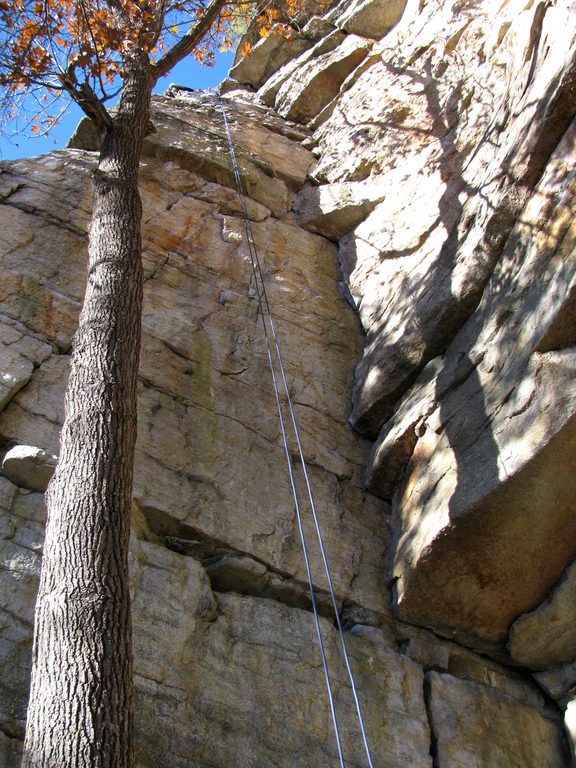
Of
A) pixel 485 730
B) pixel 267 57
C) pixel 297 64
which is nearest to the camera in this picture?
pixel 485 730

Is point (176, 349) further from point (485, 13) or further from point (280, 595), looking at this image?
point (485, 13)

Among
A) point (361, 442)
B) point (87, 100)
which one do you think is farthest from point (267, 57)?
point (361, 442)

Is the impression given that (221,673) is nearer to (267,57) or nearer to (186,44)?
(186,44)

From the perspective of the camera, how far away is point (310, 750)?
486cm

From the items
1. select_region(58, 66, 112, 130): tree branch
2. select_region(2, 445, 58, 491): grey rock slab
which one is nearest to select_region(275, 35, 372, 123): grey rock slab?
select_region(58, 66, 112, 130): tree branch

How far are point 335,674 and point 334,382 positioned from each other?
2872 mm

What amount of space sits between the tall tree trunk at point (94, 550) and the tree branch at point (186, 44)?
344cm

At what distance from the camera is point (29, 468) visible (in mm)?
5477

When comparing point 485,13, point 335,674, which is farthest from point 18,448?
point 485,13

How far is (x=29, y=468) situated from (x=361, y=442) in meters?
2.88

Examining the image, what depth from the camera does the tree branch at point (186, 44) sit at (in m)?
8.57

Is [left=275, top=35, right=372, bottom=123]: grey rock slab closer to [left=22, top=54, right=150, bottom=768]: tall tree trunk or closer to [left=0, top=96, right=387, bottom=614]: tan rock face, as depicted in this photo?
[left=0, top=96, right=387, bottom=614]: tan rock face

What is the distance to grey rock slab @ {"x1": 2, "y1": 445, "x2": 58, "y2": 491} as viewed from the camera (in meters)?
5.47

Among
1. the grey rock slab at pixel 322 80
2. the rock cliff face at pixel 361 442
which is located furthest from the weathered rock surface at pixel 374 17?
the rock cliff face at pixel 361 442
